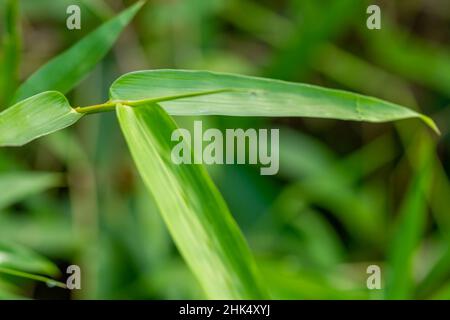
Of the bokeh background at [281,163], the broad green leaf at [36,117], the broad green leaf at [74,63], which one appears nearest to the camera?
the broad green leaf at [36,117]

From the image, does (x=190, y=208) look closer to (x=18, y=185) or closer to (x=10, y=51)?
(x=10, y=51)

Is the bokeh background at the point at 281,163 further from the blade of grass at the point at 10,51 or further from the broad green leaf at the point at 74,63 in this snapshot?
the broad green leaf at the point at 74,63

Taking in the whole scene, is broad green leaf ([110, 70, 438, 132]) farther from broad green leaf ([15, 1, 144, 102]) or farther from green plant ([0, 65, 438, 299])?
broad green leaf ([15, 1, 144, 102])

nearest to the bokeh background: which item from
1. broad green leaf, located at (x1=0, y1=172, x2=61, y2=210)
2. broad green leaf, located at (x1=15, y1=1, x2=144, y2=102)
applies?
broad green leaf, located at (x1=0, y1=172, x2=61, y2=210)

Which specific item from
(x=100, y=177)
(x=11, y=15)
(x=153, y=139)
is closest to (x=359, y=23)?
(x=100, y=177)

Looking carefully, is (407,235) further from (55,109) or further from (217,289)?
(55,109)

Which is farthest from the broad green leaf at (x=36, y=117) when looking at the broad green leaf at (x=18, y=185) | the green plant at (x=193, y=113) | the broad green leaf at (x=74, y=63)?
the broad green leaf at (x=18, y=185)
